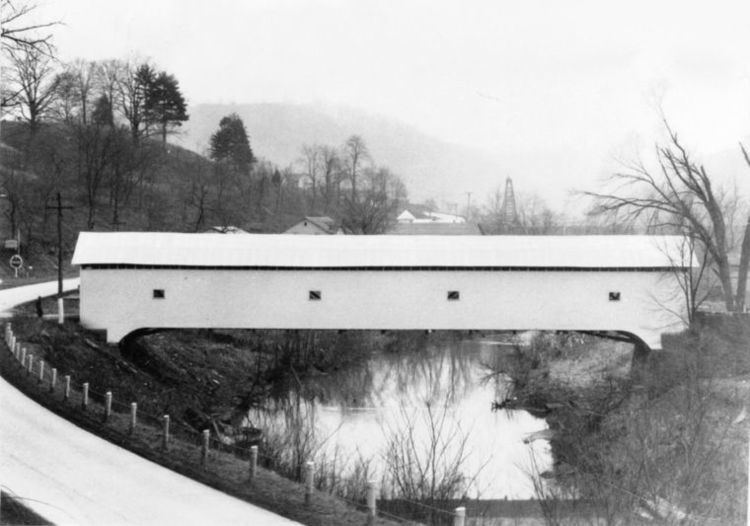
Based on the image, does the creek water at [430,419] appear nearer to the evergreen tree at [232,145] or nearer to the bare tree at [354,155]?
the evergreen tree at [232,145]

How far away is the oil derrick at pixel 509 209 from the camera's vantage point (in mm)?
57550

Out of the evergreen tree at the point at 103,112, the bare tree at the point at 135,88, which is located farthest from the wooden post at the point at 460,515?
the evergreen tree at the point at 103,112

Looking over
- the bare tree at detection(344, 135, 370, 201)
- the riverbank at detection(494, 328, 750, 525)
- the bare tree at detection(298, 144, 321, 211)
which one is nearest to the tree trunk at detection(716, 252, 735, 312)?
the riverbank at detection(494, 328, 750, 525)

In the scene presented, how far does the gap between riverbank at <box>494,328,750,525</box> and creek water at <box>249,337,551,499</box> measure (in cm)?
66

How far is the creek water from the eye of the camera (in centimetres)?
1266

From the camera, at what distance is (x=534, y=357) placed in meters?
→ 21.9

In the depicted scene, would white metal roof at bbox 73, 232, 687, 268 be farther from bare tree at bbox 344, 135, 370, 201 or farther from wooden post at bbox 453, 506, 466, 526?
bare tree at bbox 344, 135, 370, 201

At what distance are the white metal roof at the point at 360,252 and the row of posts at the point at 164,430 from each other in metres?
2.46

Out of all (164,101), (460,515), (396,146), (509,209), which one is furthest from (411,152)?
(460,515)

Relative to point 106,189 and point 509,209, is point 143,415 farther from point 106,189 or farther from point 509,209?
point 509,209

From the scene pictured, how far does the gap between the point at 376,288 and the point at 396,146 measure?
343 ft

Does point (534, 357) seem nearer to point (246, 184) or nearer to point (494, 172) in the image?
point (246, 184)

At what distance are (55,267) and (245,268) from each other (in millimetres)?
14265

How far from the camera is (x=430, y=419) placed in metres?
13.6
